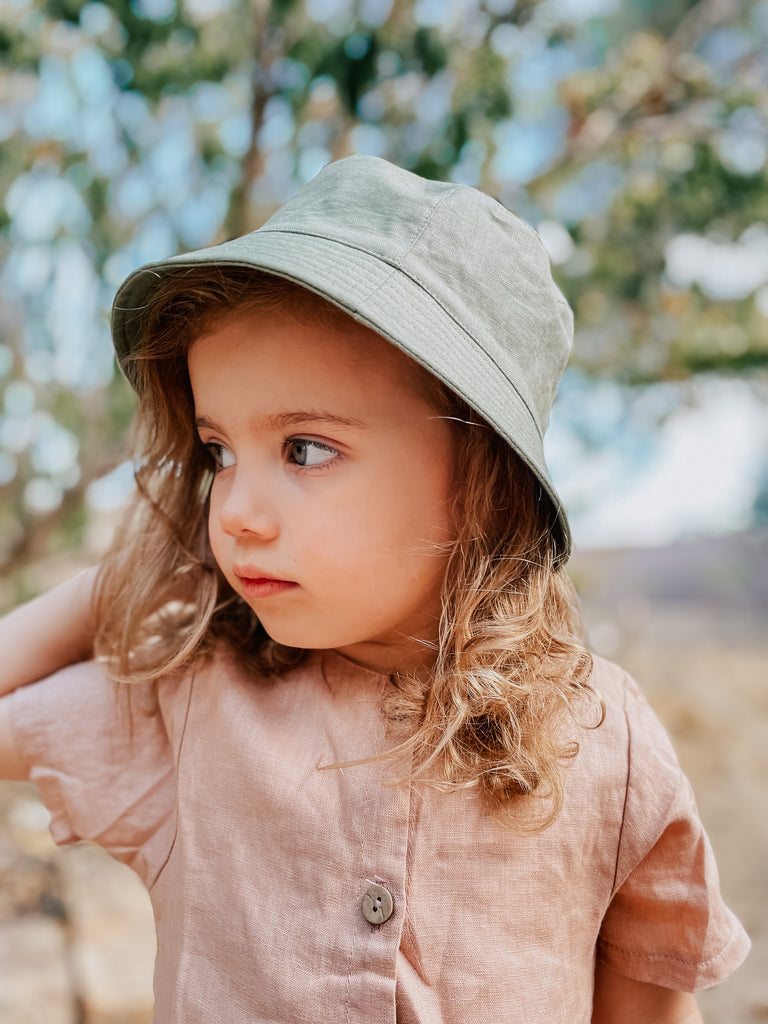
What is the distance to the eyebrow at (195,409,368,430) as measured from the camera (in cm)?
80

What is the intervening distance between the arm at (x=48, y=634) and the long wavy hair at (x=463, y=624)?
2.2 inches

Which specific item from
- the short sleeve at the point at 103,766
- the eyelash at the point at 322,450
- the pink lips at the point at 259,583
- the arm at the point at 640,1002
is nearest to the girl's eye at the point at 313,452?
the eyelash at the point at 322,450

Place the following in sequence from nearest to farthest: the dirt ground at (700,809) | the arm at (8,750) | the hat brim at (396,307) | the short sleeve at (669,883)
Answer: the hat brim at (396,307) → the short sleeve at (669,883) → the arm at (8,750) → the dirt ground at (700,809)

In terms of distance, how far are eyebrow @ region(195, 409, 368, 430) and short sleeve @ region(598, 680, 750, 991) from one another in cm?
42

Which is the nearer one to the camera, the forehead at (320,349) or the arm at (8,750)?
the forehead at (320,349)

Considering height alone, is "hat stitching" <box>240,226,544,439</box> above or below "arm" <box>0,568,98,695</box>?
above

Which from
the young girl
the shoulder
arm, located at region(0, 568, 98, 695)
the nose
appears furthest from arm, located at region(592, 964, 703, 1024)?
arm, located at region(0, 568, 98, 695)

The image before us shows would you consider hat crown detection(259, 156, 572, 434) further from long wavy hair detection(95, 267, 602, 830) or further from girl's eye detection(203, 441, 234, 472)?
girl's eye detection(203, 441, 234, 472)

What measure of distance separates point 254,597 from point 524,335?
1.18 feet

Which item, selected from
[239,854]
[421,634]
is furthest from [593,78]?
[239,854]

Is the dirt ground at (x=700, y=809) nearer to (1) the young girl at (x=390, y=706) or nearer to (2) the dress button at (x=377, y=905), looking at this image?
(1) the young girl at (x=390, y=706)

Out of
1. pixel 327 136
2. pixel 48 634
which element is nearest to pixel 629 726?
pixel 48 634

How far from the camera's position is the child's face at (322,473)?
0.81m

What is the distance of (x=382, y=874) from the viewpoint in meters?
0.82
